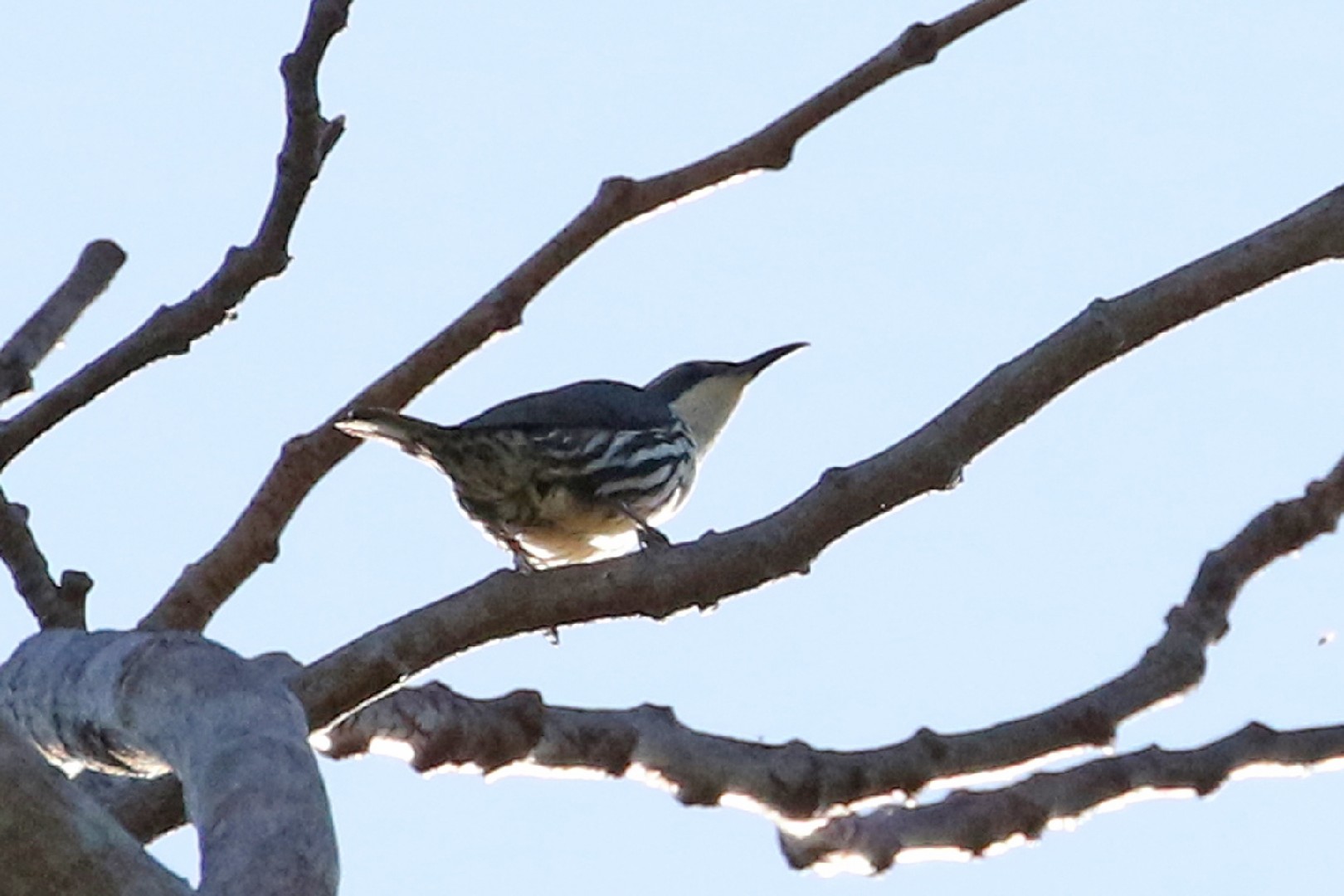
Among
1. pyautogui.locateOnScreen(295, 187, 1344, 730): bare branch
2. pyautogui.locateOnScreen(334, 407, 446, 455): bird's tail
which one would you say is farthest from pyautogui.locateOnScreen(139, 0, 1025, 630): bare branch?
pyautogui.locateOnScreen(295, 187, 1344, 730): bare branch

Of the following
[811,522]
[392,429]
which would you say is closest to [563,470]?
[392,429]

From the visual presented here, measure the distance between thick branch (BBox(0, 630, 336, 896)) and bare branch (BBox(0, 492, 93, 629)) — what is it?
0.71m

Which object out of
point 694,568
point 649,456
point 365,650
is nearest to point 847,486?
point 694,568

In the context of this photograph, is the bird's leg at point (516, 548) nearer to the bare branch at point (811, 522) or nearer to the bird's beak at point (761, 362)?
the bird's beak at point (761, 362)

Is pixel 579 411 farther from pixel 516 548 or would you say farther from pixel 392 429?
pixel 392 429

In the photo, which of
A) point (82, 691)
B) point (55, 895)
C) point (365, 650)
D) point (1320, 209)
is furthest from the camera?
point (1320, 209)

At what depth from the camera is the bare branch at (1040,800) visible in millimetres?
4145

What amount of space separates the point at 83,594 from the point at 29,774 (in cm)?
183

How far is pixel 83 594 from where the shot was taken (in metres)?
3.95

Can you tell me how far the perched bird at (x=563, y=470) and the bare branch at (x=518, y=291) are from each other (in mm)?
1790

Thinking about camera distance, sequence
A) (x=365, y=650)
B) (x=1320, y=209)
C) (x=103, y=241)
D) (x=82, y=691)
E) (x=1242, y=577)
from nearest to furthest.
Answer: (x=82, y=691) < (x=365, y=650) < (x=1320, y=209) < (x=1242, y=577) < (x=103, y=241)

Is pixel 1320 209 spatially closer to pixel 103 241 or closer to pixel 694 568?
pixel 694 568

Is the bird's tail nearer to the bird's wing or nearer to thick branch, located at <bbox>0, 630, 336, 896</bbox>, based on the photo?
the bird's wing

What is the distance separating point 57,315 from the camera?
4625 mm
